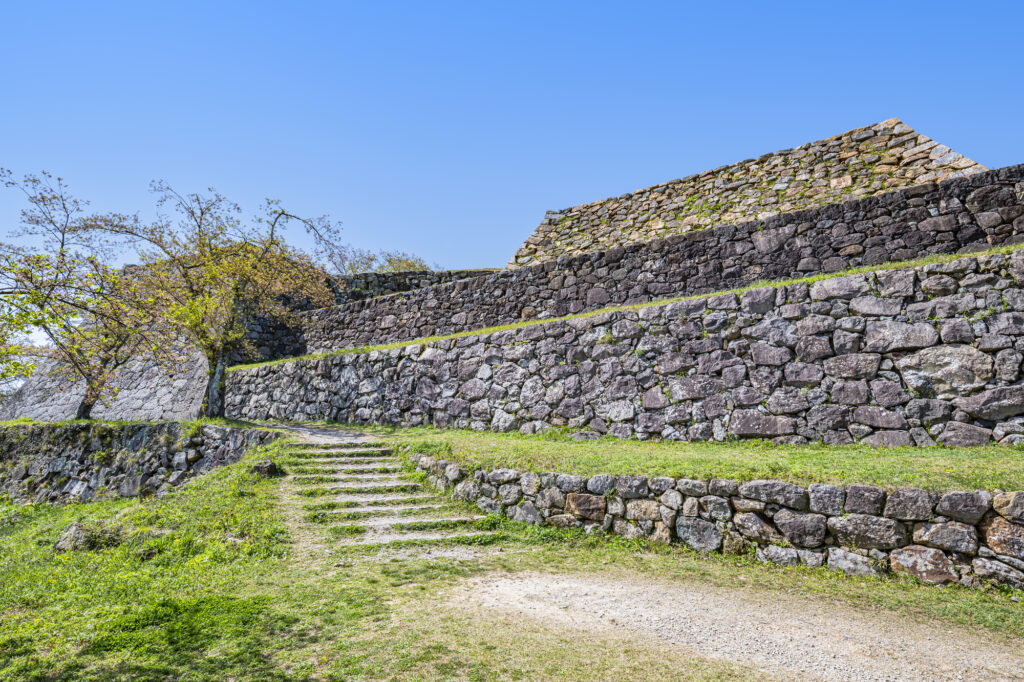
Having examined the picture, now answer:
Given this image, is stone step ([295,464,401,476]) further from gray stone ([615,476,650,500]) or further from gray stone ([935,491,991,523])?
gray stone ([935,491,991,523])

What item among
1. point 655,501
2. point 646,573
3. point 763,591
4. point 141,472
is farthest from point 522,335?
point 141,472

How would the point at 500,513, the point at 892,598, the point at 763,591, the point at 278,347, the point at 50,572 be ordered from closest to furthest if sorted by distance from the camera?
the point at 892,598 → the point at 763,591 → the point at 50,572 → the point at 500,513 → the point at 278,347

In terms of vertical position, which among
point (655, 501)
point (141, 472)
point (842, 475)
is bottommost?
point (141, 472)

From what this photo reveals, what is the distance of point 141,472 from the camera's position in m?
11.5

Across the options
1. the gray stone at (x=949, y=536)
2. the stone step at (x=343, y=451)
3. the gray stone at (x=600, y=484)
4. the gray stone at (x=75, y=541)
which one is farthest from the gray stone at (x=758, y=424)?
the gray stone at (x=75, y=541)

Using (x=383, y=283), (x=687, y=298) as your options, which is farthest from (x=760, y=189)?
(x=383, y=283)

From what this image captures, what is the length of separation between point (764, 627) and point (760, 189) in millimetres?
11275

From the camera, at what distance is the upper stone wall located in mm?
11227

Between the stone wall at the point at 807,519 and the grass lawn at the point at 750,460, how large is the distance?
19 centimetres

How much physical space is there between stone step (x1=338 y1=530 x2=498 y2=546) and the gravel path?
1.24m

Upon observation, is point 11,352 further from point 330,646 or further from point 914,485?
point 914,485

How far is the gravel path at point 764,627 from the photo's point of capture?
3.48 meters

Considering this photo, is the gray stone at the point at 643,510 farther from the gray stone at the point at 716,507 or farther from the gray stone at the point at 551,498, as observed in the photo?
the gray stone at the point at 551,498

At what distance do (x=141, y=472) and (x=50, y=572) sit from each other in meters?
6.21
